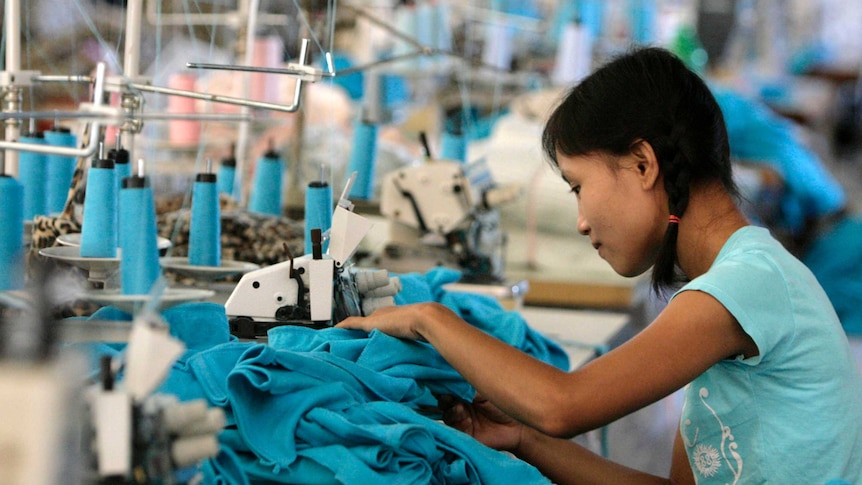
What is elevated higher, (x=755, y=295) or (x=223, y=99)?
(x=223, y=99)

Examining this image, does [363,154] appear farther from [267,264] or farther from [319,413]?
[319,413]

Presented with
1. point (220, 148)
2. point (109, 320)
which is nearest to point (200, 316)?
point (109, 320)

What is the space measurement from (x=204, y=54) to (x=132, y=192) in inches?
140

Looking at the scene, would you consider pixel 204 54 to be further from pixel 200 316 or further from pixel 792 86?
pixel 792 86

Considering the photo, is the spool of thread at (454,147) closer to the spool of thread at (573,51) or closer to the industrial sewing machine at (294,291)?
the industrial sewing machine at (294,291)

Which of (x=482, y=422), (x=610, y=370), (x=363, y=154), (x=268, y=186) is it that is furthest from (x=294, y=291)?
(x=363, y=154)

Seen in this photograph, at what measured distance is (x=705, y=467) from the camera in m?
1.56

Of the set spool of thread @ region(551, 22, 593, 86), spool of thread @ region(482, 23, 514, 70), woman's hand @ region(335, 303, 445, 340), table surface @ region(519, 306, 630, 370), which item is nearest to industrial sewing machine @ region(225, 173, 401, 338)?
woman's hand @ region(335, 303, 445, 340)

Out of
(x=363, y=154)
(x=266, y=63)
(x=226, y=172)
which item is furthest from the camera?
(x=266, y=63)

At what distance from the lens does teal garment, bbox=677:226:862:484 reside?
1.44 metres

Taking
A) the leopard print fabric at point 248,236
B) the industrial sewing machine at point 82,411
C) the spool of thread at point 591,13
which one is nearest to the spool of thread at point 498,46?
the spool of thread at point 591,13

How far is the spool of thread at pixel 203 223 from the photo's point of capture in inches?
79.4

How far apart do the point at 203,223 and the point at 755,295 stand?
108cm

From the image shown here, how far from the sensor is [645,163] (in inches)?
58.9
